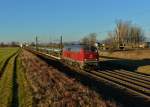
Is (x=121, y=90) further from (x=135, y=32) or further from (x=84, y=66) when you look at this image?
(x=135, y=32)

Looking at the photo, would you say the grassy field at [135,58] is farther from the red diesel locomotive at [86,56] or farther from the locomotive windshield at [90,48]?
the locomotive windshield at [90,48]

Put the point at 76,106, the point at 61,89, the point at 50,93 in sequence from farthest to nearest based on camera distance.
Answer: the point at 61,89, the point at 50,93, the point at 76,106

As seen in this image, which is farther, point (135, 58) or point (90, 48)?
point (135, 58)

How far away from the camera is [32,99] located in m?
15.9

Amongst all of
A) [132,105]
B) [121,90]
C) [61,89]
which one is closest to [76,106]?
[132,105]

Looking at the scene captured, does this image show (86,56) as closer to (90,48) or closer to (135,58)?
(90,48)

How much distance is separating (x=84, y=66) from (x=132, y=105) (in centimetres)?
1886

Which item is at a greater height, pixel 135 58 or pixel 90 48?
pixel 90 48

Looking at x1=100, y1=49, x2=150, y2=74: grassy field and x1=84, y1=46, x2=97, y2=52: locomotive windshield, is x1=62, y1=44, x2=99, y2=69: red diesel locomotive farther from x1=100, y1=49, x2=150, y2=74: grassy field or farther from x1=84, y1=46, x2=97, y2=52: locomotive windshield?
x1=100, y1=49, x2=150, y2=74: grassy field

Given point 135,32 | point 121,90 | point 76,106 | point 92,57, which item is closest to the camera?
point 76,106

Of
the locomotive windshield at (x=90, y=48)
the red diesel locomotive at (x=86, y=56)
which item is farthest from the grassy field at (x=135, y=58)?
the locomotive windshield at (x=90, y=48)

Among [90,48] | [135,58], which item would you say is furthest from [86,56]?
[135,58]

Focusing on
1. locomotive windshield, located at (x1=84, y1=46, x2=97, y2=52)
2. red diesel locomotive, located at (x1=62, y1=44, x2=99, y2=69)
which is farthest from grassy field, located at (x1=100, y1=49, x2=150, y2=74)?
locomotive windshield, located at (x1=84, y1=46, x2=97, y2=52)

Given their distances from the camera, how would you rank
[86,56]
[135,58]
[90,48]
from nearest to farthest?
1. [86,56]
2. [90,48]
3. [135,58]
